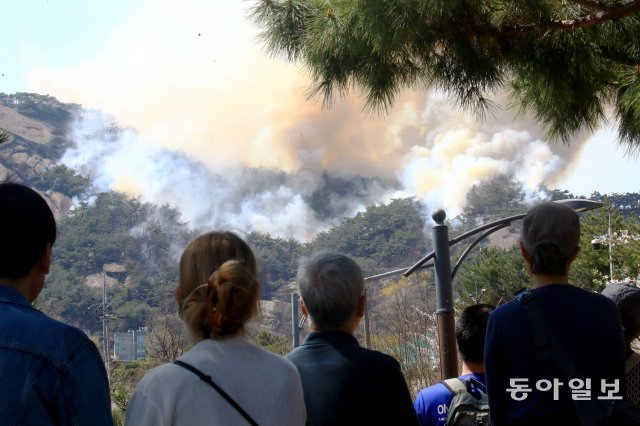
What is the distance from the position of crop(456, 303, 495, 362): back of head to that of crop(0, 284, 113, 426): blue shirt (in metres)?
1.96

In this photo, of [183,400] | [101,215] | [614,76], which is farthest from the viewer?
→ [101,215]

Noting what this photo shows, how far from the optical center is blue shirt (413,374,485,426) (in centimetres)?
359

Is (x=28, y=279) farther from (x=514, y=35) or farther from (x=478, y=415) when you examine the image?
(x=514, y=35)

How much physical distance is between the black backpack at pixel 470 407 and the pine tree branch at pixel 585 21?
2.97 m

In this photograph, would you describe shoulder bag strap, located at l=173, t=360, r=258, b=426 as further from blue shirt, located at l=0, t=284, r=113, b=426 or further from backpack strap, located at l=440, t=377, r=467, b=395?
backpack strap, located at l=440, t=377, r=467, b=395

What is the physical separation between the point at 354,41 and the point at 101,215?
115 m

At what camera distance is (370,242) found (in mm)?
95875

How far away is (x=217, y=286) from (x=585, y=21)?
14.0ft

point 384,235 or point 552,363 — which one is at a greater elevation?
point 384,235

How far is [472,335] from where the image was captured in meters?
3.68

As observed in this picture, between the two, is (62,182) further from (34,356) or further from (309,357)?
(34,356)

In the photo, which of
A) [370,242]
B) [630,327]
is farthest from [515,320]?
[370,242]

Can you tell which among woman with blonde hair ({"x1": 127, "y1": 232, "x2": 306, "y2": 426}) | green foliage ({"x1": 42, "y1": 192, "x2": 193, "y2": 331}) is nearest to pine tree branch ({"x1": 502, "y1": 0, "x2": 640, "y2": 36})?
woman with blonde hair ({"x1": 127, "y1": 232, "x2": 306, "y2": 426})

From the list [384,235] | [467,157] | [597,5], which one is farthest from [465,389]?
[467,157]
